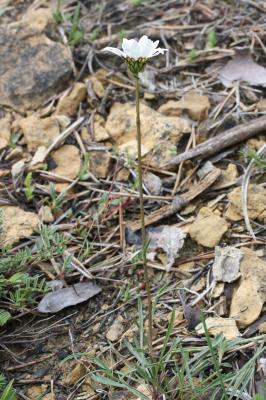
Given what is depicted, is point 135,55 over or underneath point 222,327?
over

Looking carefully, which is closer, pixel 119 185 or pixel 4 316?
pixel 4 316

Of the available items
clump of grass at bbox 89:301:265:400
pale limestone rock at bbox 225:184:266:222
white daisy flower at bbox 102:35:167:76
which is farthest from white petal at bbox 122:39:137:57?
pale limestone rock at bbox 225:184:266:222

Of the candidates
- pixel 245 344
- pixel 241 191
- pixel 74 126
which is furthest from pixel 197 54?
pixel 245 344

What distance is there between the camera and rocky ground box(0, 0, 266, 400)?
2.17 meters

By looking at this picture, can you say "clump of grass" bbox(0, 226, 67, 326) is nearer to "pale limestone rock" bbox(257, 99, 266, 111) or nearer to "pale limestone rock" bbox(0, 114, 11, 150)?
"pale limestone rock" bbox(0, 114, 11, 150)

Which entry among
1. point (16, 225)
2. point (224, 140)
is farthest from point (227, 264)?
point (16, 225)

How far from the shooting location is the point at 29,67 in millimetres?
3098

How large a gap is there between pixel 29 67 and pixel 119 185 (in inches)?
34.1

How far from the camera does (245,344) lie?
2.01 m

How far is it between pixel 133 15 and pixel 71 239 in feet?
5.01

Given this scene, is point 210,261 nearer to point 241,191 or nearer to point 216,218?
point 216,218

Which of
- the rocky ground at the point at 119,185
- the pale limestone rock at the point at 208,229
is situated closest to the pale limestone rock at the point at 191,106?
the rocky ground at the point at 119,185

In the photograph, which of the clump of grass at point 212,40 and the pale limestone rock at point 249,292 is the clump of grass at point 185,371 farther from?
the clump of grass at point 212,40

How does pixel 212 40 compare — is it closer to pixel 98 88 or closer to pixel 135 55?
pixel 98 88
